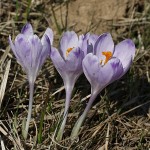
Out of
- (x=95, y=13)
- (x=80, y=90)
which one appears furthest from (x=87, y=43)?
(x=95, y=13)

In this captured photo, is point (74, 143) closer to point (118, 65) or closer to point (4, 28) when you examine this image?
point (118, 65)

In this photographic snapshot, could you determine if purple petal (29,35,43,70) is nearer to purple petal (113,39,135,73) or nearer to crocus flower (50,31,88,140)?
crocus flower (50,31,88,140)

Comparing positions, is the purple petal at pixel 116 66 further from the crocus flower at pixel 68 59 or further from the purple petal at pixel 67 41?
the purple petal at pixel 67 41

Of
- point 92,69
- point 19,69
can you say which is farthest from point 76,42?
point 19,69

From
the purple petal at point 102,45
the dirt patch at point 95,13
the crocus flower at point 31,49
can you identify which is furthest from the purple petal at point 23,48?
the dirt patch at point 95,13

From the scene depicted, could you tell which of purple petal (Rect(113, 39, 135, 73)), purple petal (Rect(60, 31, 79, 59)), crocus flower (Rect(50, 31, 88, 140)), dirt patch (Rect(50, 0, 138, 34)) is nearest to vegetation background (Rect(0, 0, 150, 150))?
dirt patch (Rect(50, 0, 138, 34))

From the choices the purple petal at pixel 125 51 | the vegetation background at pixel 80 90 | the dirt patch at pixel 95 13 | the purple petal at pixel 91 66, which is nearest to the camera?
the purple petal at pixel 91 66

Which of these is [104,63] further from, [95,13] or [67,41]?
[95,13]
